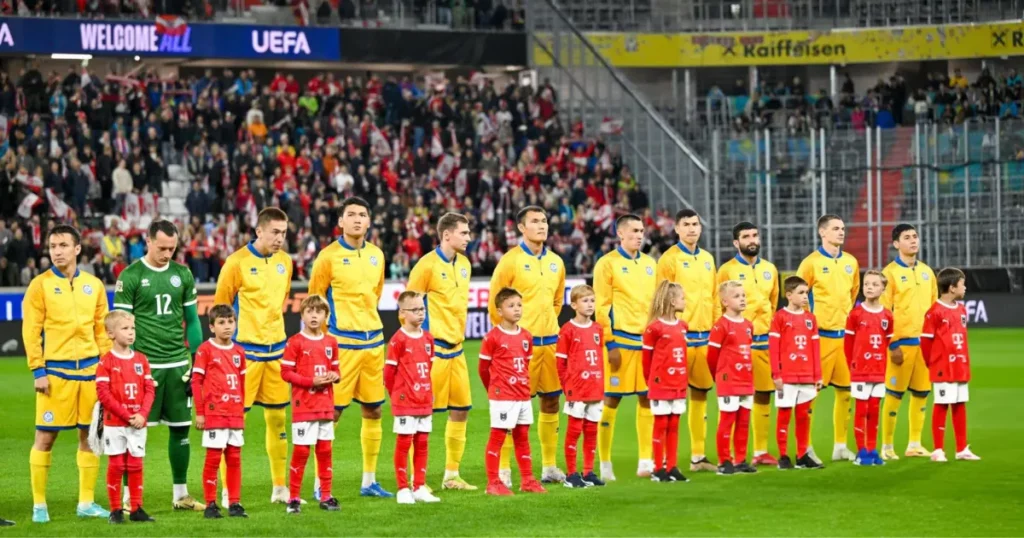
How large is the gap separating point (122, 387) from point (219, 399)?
705mm

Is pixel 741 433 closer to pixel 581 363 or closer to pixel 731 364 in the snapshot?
pixel 731 364

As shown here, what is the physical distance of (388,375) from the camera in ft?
39.4

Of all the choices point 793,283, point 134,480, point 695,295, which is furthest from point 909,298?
point 134,480

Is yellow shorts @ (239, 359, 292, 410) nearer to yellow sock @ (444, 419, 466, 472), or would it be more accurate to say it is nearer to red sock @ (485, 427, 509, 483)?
yellow sock @ (444, 419, 466, 472)

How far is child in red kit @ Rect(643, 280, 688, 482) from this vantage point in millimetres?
13008

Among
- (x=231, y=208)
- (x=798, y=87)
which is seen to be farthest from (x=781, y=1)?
(x=231, y=208)

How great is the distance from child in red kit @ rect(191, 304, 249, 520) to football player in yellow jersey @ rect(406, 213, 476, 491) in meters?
1.85

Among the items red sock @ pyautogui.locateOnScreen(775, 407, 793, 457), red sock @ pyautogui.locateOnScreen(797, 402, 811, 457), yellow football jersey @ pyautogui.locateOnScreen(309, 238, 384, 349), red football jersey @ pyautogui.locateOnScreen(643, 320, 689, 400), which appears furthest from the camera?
red sock @ pyautogui.locateOnScreen(797, 402, 811, 457)

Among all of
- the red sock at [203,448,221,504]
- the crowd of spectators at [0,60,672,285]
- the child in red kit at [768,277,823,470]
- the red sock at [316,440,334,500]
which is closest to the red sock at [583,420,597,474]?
the child in red kit at [768,277,823,470]

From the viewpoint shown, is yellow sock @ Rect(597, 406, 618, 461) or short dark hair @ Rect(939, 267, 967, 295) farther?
short dark hair @ Rect(939, 267, 967, 295)

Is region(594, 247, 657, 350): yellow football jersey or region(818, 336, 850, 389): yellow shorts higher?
region(594, 247, 657, 350): yellow football jersey

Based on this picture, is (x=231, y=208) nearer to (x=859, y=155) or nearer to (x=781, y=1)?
(x=859, y=155)

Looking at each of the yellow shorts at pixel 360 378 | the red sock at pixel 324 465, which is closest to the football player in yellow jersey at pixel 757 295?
the yellow shorts at pixel 360 378

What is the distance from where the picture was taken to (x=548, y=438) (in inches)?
517
